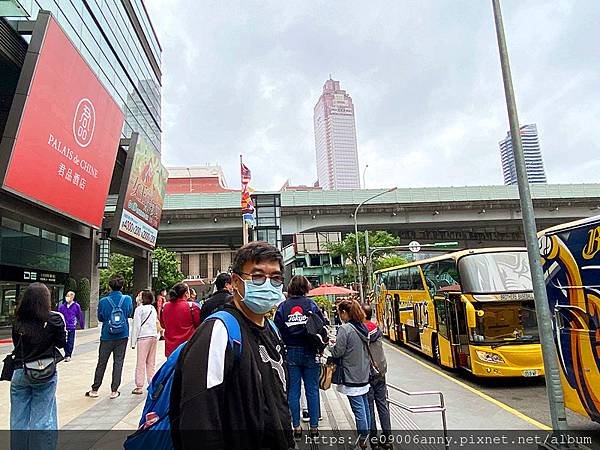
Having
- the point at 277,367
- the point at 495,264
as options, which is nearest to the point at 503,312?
the point at 495,264

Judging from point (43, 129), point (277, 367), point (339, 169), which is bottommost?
point (277, 367)

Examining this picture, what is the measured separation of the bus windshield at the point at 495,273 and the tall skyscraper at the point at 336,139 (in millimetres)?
125650

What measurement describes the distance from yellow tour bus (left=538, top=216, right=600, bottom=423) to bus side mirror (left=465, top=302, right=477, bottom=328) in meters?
2.72

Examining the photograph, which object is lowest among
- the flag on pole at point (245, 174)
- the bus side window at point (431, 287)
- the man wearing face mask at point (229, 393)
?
the man wearing face mask at point (229, 393)

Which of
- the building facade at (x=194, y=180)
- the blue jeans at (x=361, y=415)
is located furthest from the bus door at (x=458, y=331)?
the building facade at (x=194, y=180)

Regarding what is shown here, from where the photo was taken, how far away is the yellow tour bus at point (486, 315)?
807 cm

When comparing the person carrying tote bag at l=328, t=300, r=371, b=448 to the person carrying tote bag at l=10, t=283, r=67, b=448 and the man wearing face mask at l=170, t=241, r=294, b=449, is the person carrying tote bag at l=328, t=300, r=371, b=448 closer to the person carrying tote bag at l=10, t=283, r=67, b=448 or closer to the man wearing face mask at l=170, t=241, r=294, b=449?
the man wearing face mask at l=170, t=241, r=294, b=449

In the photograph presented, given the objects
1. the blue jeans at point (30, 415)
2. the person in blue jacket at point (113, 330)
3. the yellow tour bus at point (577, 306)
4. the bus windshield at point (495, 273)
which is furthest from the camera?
the bus windshield at point (495, 273)

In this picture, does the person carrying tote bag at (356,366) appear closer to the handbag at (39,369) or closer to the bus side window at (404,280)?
the handbag at (39,369)

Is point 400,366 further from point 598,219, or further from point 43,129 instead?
point 43,129

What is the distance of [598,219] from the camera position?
502 cm

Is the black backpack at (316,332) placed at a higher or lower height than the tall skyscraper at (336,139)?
lower

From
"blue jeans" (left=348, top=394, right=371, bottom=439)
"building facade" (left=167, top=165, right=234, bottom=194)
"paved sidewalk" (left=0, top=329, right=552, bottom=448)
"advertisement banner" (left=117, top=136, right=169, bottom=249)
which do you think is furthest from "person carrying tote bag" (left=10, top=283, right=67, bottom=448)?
"building facade" (left=167, top=165, right=234, bottom=194)

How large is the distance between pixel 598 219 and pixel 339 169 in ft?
458
